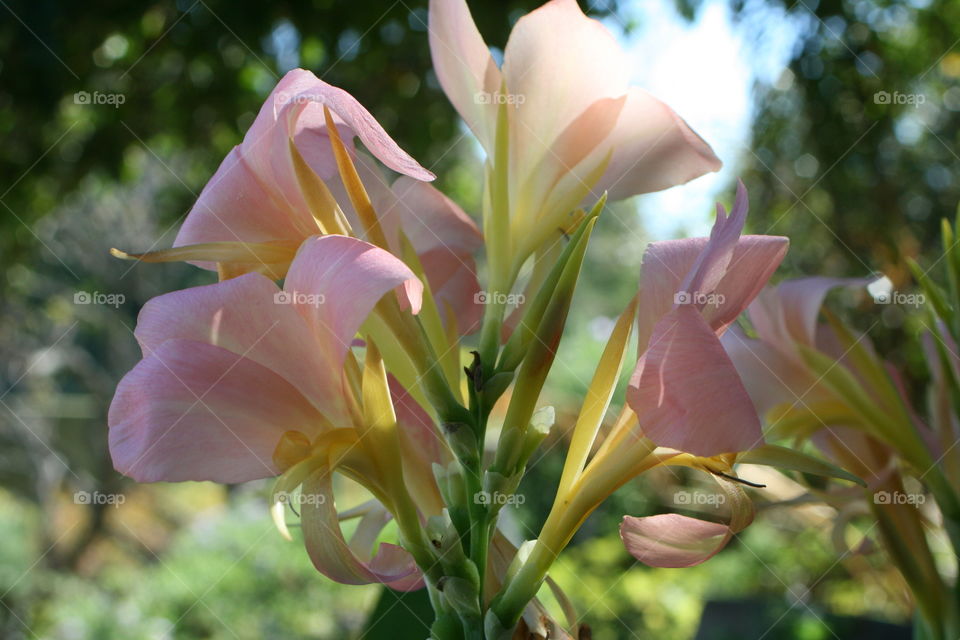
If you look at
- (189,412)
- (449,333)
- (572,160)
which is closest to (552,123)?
(572,160)

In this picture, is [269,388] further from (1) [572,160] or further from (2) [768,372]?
(2) [768,372]

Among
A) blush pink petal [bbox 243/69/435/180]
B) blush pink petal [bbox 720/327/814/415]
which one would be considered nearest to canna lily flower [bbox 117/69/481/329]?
blush pink petal [bbox 243/69/435/180]

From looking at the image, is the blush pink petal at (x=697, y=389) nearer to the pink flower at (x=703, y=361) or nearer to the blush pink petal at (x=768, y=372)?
the pink flower at (x=703, y=361)

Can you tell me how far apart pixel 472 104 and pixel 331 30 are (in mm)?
1773

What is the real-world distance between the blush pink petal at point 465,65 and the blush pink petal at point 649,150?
0.07 metres

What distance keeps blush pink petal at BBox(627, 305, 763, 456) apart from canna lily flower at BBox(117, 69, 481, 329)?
0.12m

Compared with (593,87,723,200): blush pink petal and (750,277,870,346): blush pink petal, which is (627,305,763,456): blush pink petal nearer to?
(593,87,723,200): blush pink petal

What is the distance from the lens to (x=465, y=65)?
429 mm

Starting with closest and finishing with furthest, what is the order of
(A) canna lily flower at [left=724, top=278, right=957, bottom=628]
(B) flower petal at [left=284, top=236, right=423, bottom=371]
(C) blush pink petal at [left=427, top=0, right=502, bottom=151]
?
(B) flower petal at [left=284, top=236, right=423, bottom=371]
(C) blush pink petal at [left=427, top=0, right=502, bottom=151]
(A) canna lily flower at [left=724, top=278, right=957, bottom=628]

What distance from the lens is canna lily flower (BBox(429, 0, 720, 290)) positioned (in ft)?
1.39

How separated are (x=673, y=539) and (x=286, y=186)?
9.4 inches

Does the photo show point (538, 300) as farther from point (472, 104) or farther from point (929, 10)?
point (929, 10)

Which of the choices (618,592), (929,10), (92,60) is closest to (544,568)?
(92,60)

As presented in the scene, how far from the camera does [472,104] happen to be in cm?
44
